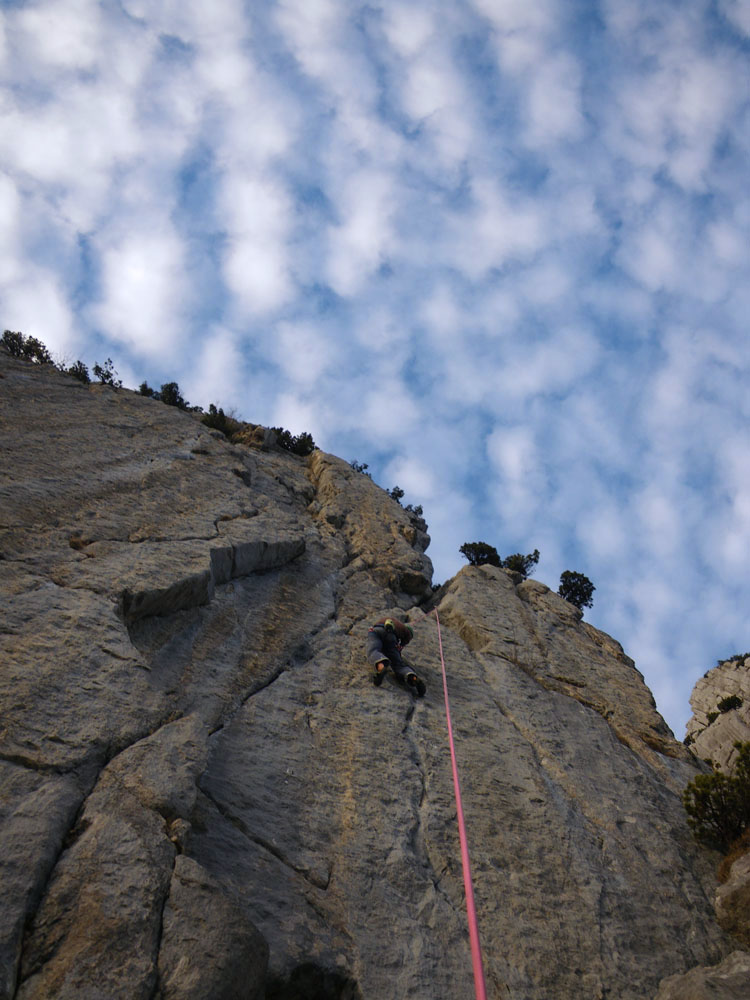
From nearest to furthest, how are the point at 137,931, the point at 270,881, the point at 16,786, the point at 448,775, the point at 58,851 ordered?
the point at 137,931, the point at 58,851, the point at 16,786, the point at 270,881, the point at 448,775

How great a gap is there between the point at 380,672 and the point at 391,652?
2.57 ft

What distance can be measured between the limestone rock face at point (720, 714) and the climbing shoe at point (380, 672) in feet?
41.2

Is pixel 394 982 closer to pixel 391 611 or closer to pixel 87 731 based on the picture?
pixel 87 731

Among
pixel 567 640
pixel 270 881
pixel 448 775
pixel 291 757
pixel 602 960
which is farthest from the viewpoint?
pixel 567 640

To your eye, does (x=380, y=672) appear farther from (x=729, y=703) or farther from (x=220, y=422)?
(x=729, y=703)

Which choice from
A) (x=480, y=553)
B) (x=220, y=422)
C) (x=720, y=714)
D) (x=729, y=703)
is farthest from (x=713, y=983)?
(x=729, y=703)

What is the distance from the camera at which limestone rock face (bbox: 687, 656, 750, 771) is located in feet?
69.3

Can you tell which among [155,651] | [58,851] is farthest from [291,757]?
[58,851]

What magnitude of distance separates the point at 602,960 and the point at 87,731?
6.19m

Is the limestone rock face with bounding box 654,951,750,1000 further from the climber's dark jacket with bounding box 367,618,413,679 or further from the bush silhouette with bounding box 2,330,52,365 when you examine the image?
the bush silhouette with bounding box 2,330,52,365

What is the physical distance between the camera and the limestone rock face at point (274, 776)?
5.21 m

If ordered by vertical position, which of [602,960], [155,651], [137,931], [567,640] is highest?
[567,640]

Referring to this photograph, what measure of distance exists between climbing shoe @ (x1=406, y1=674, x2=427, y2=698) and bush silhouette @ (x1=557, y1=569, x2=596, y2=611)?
497 inches

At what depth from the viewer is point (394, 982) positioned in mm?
5887
